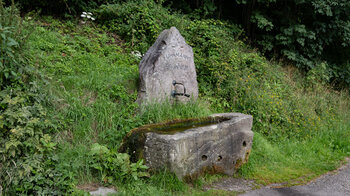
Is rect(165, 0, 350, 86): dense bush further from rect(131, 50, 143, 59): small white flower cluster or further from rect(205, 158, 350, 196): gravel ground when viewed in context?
rect(205, 158, 350, 196): gravel ground

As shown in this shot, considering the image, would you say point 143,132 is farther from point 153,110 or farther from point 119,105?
point 119,105

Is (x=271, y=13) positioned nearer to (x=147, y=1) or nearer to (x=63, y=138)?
(x=147, y=1)

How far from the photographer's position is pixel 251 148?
18.9ft

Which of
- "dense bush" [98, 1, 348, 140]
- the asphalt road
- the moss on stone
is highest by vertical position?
"dense bush" [98, 1, 348, 140]

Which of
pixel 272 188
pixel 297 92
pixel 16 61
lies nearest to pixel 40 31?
pixel 16 61

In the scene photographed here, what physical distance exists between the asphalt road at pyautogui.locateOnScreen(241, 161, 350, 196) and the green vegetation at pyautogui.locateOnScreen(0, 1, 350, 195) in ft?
0.81

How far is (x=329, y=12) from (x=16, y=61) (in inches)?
366

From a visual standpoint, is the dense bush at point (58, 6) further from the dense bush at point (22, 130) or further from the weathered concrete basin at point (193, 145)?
the weathered concrete basin at point (193, 145)

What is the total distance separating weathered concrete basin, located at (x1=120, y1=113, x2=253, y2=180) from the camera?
4156 millimetres

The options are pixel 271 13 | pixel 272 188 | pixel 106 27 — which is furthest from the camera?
pixel 271 13

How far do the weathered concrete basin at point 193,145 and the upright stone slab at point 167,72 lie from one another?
797 millimetres

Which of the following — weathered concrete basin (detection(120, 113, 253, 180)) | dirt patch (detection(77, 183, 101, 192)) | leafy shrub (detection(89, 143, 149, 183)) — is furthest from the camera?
Answer: weathered concrete basin (detection(120, 113, 253, 180))

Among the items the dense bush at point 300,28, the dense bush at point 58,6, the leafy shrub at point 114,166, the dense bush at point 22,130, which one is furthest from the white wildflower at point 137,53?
the leafy shrub at point 114,166

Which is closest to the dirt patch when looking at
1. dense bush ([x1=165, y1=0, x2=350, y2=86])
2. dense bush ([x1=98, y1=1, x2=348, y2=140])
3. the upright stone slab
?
the upright stone slab
